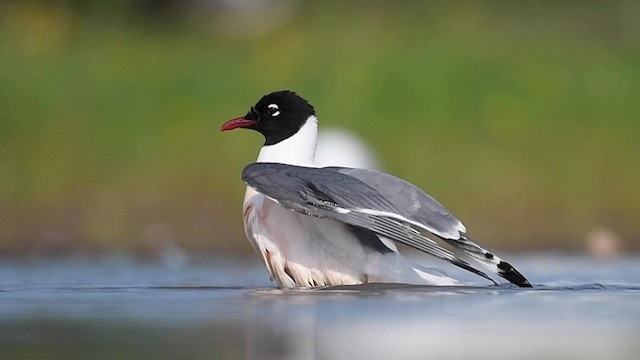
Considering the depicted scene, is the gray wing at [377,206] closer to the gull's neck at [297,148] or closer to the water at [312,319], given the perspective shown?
the water at [312,319]

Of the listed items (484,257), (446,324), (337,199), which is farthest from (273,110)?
(446,324)

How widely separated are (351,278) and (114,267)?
2152 mm

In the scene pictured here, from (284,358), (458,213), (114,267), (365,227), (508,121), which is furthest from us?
(508,121)

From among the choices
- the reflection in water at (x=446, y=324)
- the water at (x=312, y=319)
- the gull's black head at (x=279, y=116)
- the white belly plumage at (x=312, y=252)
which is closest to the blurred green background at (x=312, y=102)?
the gull's black head at (x=279, y=116)

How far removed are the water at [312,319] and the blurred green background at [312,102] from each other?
2508 millimetres

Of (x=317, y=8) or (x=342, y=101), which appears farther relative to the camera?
(x=317, y=8)

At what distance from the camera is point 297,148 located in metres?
8.39

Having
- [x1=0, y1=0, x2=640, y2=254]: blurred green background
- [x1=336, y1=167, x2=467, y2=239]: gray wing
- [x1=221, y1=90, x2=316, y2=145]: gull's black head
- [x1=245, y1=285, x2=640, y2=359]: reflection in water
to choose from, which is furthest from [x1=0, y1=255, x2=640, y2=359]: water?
[x1=0, y1=0, x2=640, y2=254]: blurred green background

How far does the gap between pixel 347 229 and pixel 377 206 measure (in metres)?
0.33

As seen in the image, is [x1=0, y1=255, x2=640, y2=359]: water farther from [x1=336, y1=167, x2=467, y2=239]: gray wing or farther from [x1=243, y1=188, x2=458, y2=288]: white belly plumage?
[x1=336, y1=167, x2=467, y2=239]: gray wing

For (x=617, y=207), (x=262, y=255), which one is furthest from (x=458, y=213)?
(x=262, y=255)

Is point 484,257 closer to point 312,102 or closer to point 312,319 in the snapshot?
point 312,319

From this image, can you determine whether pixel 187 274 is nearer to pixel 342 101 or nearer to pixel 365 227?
pixel 365 227

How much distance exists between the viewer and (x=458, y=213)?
11.2 metres
